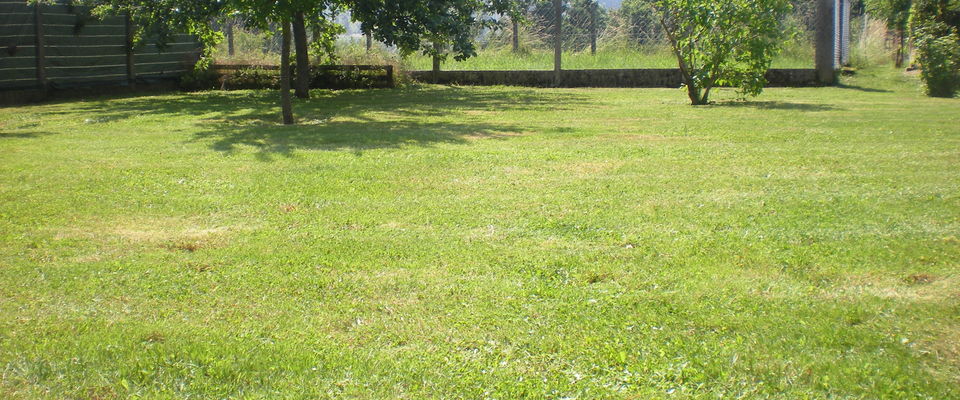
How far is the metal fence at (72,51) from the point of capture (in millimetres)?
17188

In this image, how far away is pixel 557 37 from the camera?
75.9 ft

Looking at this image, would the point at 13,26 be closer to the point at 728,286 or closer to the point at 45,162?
the point at 45,162

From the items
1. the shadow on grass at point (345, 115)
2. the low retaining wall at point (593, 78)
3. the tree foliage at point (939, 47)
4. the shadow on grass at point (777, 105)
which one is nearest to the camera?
the shadow on grass at point (345, 115)

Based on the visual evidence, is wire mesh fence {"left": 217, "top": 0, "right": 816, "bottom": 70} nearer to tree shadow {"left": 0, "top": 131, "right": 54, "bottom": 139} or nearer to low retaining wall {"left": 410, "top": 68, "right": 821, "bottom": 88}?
low retaining wall {"left": 410, "top": 68, "right": 821, "bottom": 88}

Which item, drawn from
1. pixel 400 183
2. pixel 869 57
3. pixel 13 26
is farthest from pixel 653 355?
pixel 869 57

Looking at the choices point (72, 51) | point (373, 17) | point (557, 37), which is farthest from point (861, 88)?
point (72, 51)

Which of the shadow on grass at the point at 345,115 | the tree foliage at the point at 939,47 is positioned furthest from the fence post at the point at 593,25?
the tree foliage at the point at 939,47

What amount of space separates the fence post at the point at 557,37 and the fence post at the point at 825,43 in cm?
669

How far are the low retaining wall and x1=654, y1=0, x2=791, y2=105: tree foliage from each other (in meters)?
5.93

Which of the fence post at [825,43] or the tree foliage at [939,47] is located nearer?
the tree foliage at [939,47]

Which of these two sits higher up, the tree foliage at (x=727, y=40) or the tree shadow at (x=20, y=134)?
the tree foliage at (x=727, y=40)

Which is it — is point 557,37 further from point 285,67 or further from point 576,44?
point 285,67

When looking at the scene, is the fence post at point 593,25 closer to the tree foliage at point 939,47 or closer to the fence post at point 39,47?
the tree foliage at point 939,47

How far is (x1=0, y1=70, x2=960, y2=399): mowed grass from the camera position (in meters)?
3.51
